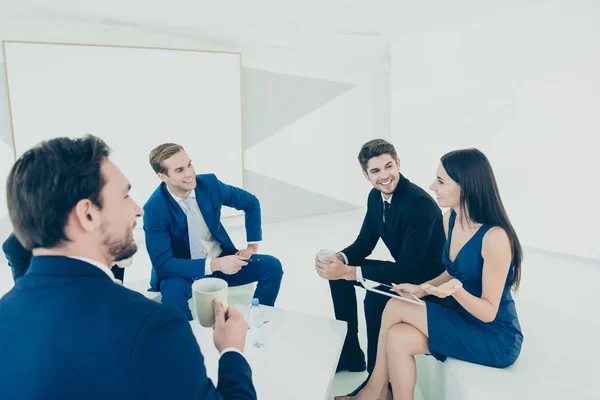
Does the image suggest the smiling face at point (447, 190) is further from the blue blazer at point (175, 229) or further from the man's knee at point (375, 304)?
the blue blazer at point (175, 229)

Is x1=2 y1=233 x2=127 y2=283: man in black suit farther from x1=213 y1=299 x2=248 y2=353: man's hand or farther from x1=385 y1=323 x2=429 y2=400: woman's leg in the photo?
x1=385 y1=323 x2=429 y2=400: woman's leg

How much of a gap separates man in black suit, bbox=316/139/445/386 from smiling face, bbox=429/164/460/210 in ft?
0.97

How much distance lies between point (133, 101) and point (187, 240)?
261 cm

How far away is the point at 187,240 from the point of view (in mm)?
2586

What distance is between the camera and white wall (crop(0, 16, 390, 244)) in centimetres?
532

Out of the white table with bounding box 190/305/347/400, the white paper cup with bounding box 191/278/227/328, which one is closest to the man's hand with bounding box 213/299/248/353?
the white paper cup with bounding box 191/278/227/328

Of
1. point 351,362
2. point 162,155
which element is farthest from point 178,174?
point 351,362

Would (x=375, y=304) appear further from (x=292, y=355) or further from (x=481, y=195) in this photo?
(x=481, y=195)

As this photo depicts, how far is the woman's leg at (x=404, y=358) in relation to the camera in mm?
1721

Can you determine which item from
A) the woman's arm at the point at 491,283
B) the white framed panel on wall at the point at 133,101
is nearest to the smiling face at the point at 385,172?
the woman's arm at the point at 491,283

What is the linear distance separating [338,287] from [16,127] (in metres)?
3.79

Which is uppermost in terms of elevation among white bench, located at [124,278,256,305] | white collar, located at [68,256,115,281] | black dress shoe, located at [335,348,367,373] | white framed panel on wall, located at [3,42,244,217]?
white framed panel on wall, located at [3,42,244,217]

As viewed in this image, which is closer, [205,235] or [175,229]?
[175,229]

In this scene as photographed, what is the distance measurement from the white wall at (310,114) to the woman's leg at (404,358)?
3798mm
